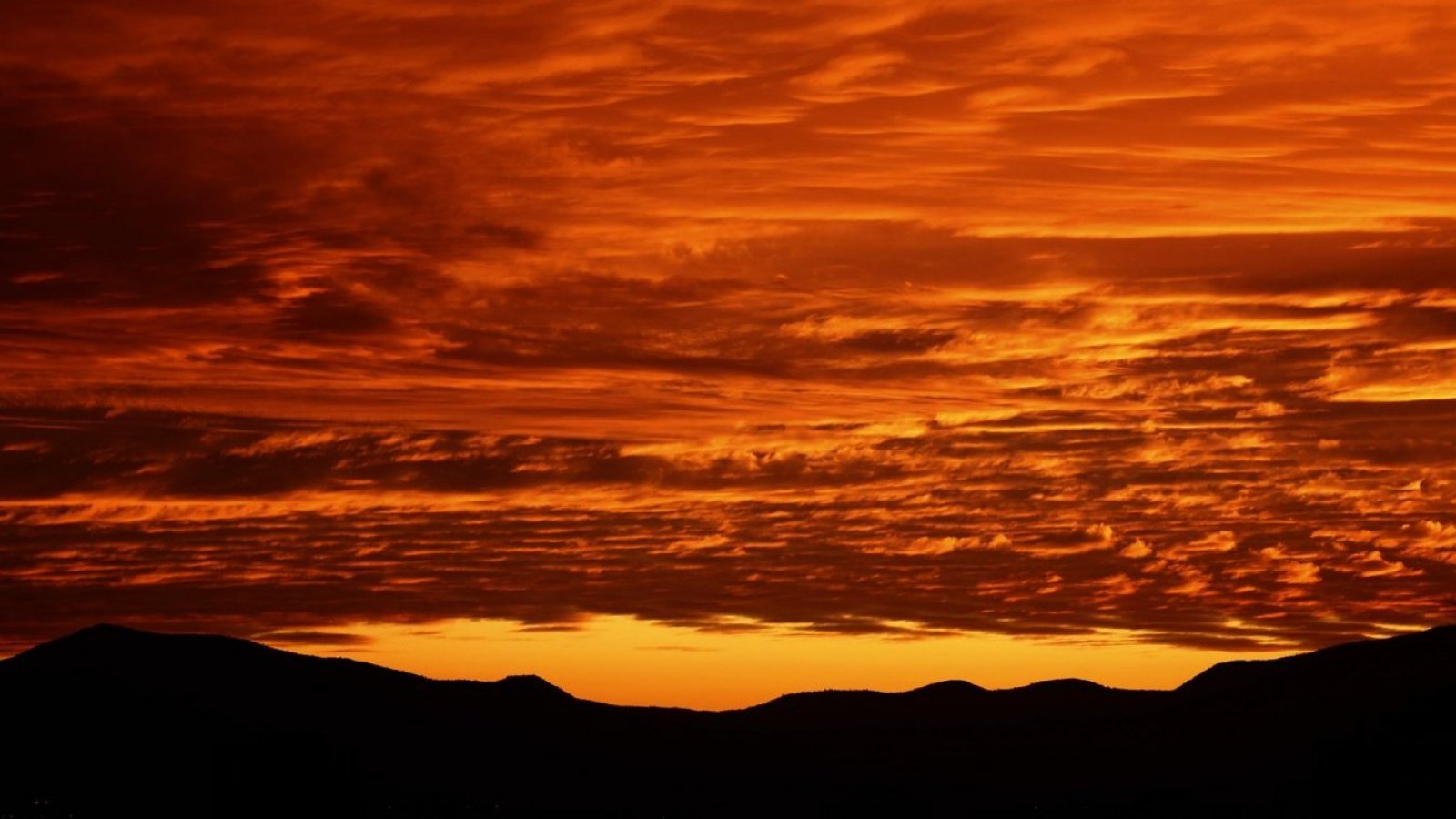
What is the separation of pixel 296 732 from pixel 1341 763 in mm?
98477

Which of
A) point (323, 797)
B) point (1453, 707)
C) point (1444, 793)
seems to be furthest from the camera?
point (1453, 707)

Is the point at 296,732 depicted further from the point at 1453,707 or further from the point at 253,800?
the point at 1453,707

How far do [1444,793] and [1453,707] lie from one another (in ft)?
150

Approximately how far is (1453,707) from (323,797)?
118048 millimetres

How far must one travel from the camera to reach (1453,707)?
194000mm

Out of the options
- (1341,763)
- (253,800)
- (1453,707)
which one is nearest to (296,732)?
(253,800)

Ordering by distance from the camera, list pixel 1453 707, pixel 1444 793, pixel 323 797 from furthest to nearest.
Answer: pixel 1453 707
pixel 323 797
pixel 1444 793

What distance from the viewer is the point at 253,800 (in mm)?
166375

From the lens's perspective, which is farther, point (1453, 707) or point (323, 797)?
point (1453, 707)

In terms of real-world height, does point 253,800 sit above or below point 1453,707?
below

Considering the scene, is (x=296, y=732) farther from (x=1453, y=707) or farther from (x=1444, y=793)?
(x=1453, y=707)

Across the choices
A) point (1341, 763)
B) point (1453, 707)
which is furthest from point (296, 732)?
point (1453, 707)

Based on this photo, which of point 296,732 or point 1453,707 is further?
point 1453,707

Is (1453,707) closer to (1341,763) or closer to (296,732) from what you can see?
(1341,763)
